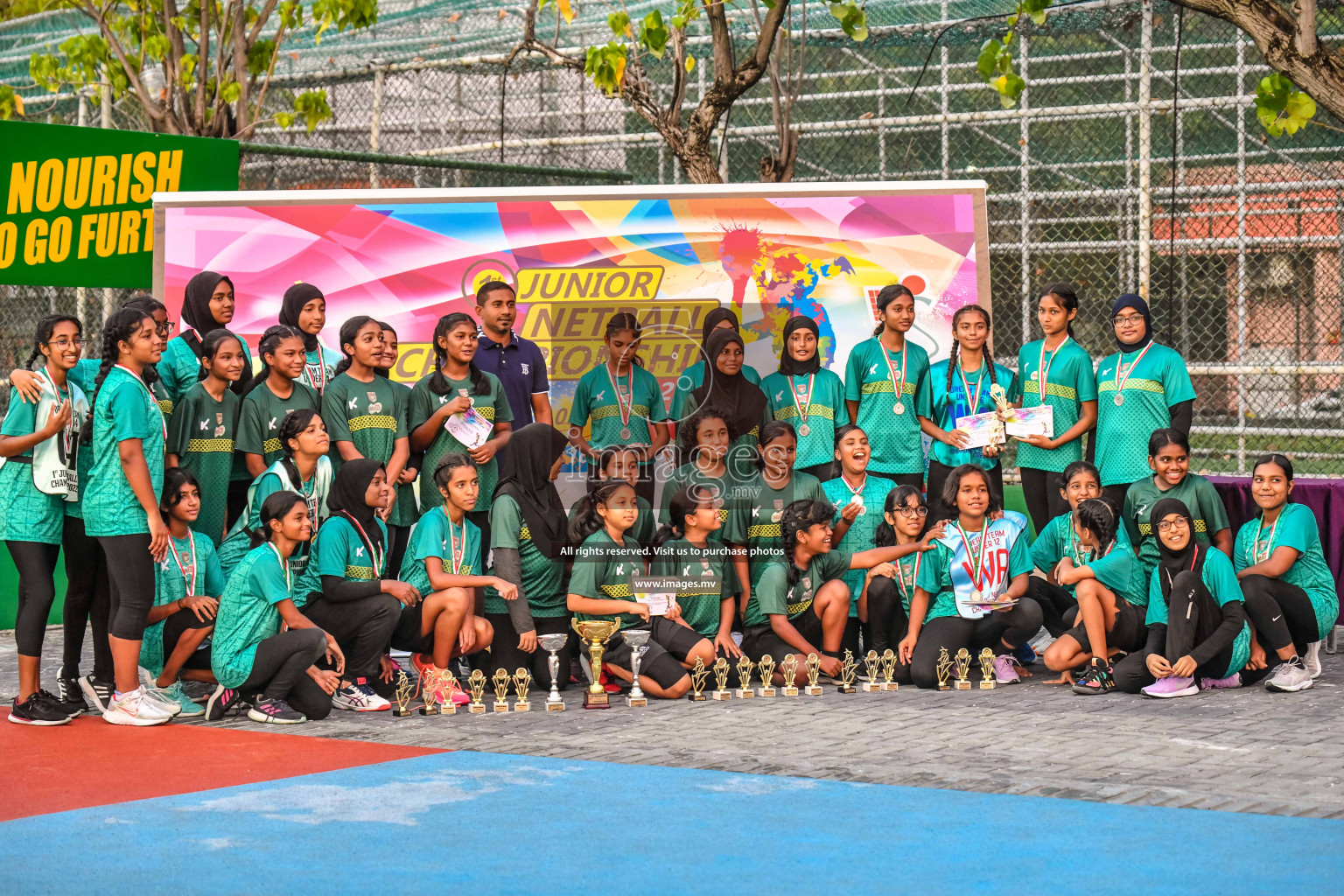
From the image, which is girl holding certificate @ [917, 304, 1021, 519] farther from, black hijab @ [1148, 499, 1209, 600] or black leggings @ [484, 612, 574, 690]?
black leggings @ [484, 612, 574, 690]

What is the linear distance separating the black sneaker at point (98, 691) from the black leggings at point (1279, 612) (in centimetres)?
529

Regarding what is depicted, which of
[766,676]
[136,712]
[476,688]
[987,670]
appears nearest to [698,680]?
[766,676]

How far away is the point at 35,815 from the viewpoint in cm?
524

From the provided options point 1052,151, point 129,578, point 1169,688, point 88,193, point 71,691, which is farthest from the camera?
point 1052,151

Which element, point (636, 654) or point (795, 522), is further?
point (795, 522)

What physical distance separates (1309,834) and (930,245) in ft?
15.4

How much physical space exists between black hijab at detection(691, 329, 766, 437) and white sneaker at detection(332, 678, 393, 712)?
2.28 meters

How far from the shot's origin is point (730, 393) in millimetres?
8406

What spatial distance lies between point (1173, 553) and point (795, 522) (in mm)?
1803

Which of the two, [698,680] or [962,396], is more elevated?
[962,396]

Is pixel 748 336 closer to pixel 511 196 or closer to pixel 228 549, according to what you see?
pixel 511 196

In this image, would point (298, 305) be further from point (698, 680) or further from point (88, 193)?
point (698, 680)

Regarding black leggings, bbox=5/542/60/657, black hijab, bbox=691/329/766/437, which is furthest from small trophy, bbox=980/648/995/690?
black leggings, bbox=5/542/60/657

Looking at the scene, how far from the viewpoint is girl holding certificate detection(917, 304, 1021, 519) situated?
332 inches
